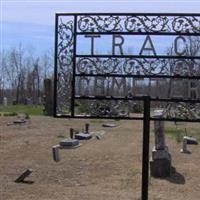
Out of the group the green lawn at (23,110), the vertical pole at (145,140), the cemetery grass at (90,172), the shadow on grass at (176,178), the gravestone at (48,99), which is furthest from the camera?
the green lawn at (23,110)

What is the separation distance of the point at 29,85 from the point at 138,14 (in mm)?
72416

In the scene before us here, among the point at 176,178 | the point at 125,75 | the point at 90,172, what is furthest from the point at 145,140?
the point at 90,172

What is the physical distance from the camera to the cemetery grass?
12.0 meters

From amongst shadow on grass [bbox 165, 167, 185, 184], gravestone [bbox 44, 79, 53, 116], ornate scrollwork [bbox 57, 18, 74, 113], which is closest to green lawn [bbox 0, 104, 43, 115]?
gravestone [bbox 44, 79, 53, 116]

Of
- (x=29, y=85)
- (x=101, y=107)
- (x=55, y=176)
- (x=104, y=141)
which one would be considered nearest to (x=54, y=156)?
(x=55, y=176)

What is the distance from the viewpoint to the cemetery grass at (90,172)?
12000 mm

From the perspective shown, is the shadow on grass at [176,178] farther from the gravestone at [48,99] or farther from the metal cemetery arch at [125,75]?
the gravestone at [48,99]

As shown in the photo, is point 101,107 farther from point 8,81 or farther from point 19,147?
point 8,81

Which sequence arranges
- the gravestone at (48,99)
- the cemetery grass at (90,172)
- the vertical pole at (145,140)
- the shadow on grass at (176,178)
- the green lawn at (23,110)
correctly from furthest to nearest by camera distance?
the green lawn at (23,110), the gravestone at (48,99), the shadow on grass at (176,178), the cemetery grass at (90,172), the vertical pole at (145,140)

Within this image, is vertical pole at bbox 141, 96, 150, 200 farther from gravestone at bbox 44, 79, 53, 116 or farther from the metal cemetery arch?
gravestone at bbox 44, 79, 53, 116

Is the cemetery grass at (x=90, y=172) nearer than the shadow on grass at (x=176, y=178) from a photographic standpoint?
Yes

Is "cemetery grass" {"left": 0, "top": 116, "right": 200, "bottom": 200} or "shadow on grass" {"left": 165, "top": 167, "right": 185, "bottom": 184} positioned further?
"shadow on grass" {"left": 165, "top": 167, "right": 185, "bottom": 184}

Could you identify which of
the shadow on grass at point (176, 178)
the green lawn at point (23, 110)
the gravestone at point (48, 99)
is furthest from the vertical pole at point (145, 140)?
the green lawn at point (23, 110)

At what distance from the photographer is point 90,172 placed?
14.9m
